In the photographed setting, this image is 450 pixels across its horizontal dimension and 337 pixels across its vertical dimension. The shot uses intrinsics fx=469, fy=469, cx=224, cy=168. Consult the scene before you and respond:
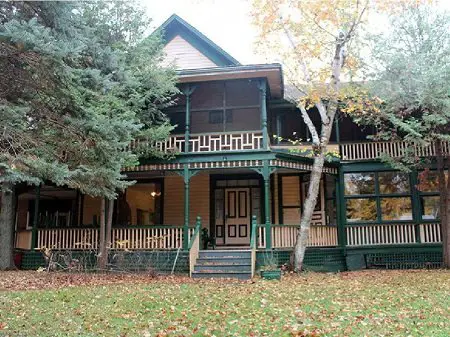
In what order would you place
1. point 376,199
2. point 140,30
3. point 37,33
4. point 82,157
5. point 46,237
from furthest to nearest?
point 376,199, point 46,237, point 140,30, point 82,157, point 37,33

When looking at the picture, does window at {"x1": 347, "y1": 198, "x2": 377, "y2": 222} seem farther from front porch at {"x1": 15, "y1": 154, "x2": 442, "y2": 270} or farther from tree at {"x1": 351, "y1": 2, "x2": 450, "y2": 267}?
tree at {"x1": 351, "y1": 2, "x2": 450, "y2": 267}

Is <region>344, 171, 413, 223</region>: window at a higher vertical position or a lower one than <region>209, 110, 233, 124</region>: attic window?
lower

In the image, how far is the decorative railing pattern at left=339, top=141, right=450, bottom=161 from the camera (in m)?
16.8

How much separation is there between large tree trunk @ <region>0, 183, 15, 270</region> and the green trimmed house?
546mm

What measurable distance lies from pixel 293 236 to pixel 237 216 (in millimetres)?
3331

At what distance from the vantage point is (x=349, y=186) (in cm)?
1788

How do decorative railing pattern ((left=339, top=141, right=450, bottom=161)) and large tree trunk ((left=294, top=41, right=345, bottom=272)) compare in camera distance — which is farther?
decorative railing pattern ((left=339, top=141, right=450, bottom=161))

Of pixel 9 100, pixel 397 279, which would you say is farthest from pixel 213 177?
pixel 9 100

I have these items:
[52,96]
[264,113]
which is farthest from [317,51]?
[52,96]

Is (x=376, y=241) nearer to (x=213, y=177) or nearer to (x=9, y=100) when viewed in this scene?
(x=213, y=177)

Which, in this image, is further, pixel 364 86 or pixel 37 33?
pixel 364 86

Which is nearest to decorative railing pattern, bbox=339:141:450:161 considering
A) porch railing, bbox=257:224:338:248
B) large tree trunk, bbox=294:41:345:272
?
porch railing, bbox=257:224:338:248

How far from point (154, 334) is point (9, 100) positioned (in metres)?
4.21

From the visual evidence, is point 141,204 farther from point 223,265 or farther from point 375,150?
point 375,150
